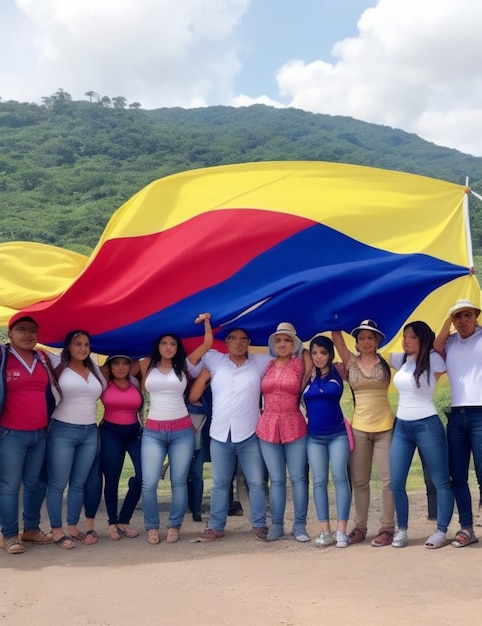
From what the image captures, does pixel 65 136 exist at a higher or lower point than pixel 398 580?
higher

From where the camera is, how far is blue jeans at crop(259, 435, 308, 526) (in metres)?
4.45

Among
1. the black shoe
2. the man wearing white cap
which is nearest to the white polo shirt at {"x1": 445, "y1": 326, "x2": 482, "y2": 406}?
the man wearing white cap

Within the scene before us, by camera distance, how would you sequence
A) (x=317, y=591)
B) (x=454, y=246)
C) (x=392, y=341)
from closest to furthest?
(x=317, y=591) < (x=454, y=246) < (x=392, y=341)

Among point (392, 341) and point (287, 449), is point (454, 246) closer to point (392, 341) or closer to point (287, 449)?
point (392, 341)

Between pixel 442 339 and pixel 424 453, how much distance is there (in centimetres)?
72

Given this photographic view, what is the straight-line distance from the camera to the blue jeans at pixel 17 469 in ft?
14.4

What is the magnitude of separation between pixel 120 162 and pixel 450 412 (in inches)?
2512

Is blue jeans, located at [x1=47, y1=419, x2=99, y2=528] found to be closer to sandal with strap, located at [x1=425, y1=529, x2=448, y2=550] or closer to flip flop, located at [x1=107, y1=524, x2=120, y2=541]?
flip flop, located at [x1=107, y1=524, x2=120, y2=541]

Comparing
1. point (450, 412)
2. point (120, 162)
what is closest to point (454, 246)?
point (450, 412)

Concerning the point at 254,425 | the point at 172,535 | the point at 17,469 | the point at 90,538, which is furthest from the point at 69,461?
the point at 254,425

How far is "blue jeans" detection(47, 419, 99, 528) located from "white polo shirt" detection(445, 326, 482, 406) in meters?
2.35

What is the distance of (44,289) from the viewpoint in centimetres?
523

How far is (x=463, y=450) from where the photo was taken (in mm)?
4207

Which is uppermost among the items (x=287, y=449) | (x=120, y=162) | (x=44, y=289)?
(x=120, y=162)
